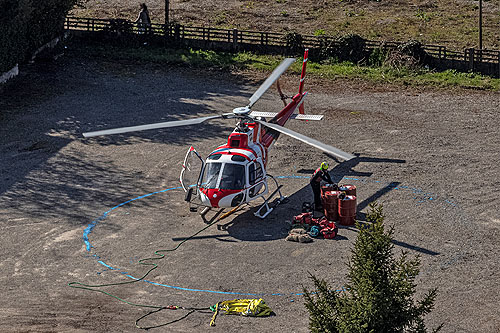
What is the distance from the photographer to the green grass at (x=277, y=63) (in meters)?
32.7

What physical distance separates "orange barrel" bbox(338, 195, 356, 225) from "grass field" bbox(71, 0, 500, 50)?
24.0 meters

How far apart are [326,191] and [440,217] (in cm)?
339

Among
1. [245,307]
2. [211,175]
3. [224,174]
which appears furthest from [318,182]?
[245,307]

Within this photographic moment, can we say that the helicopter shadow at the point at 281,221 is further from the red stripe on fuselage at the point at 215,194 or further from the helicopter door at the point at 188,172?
the helicopter door at the point at 188,172

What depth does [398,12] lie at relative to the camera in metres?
47.5

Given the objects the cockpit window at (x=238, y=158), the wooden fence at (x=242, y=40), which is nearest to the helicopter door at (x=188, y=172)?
the cockpit window at (x=238, y=158)

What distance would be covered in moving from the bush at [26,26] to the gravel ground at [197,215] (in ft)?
4.87

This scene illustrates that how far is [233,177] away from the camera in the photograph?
61.5ft

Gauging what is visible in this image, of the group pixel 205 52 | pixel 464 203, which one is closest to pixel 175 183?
pixel 464 203

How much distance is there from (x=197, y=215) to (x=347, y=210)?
448 cm

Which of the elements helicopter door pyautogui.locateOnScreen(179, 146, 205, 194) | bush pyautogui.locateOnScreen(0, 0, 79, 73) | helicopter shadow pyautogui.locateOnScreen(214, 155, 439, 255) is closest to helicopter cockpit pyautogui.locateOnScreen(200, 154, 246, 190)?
helicopter door pyautogui.locateOnScreen(179, 146, 205, 194)

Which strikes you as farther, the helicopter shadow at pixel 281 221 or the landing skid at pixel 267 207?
the landing skid at pixel 267 207

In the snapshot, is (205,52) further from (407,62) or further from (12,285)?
(12,285)

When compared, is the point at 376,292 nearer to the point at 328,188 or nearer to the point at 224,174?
the point at 224,174
